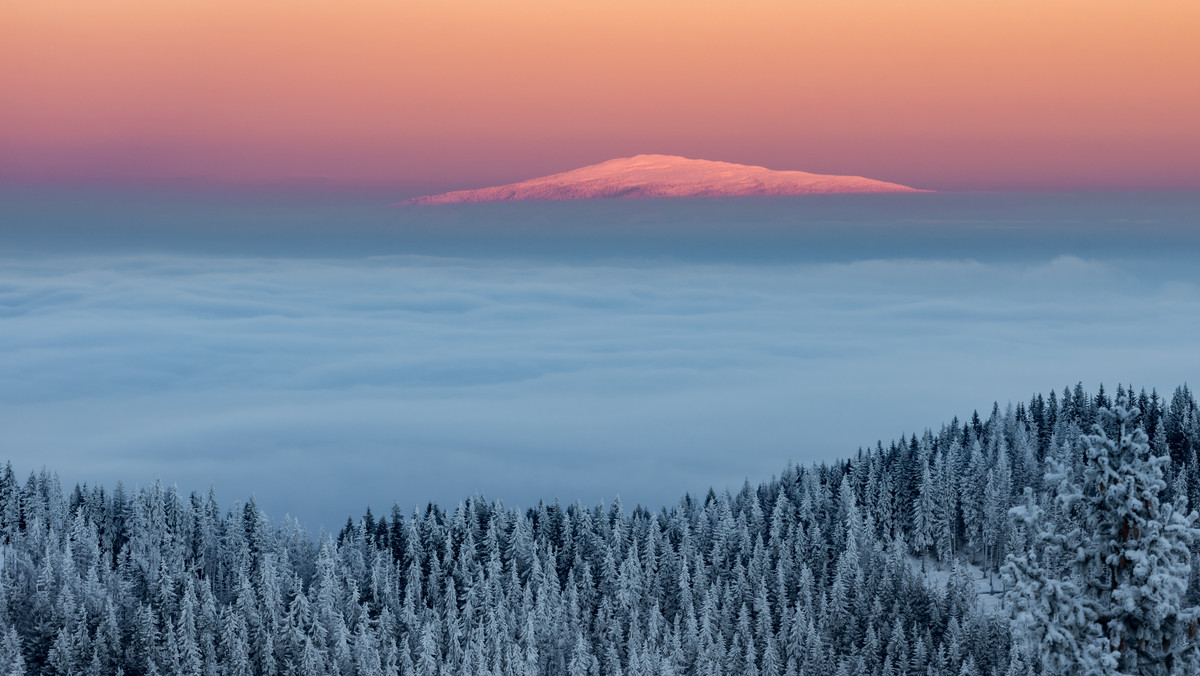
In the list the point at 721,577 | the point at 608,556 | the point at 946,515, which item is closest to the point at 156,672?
the point at 608,556

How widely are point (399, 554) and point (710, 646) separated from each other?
156ft

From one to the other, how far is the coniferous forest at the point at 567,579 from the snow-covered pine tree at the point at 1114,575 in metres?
82.1

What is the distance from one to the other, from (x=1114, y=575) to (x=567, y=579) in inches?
4814

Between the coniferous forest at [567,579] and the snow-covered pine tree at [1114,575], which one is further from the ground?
the snow-covered pine tree at [1114,575]

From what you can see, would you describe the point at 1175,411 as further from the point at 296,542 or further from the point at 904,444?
the point at 296,542

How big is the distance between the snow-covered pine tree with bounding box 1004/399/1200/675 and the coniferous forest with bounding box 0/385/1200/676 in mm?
82110

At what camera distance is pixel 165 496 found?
160250mm

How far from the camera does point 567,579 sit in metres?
146

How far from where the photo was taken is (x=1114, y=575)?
27297 mm

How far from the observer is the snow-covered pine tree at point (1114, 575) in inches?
1037

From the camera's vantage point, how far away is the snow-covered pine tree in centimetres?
2634

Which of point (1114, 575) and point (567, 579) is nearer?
point (1114, 575)

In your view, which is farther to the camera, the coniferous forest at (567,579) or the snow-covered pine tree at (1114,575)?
the coniferous forest at (567,579)

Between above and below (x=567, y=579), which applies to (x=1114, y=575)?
above
